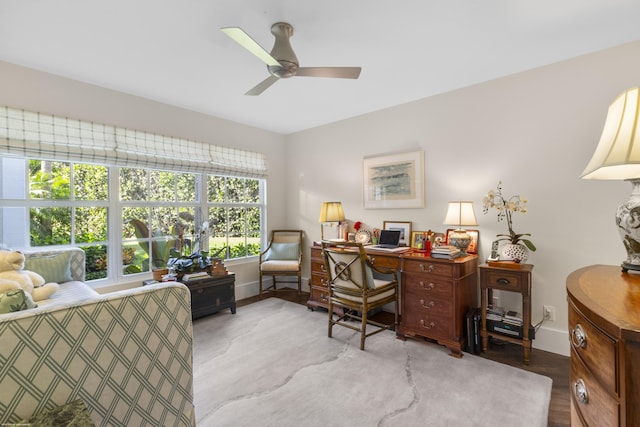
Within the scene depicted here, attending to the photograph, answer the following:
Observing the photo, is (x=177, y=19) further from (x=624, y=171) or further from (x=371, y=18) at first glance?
(x=624, y=171)

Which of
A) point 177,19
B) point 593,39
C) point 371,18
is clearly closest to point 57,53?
point 177,19

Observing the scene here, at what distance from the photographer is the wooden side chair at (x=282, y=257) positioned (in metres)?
3.88


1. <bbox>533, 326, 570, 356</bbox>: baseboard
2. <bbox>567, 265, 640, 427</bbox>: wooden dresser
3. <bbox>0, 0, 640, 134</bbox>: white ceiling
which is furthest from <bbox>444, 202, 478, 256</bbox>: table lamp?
<bbox>567, 265, 640, 427</bbox>: wooden dresser

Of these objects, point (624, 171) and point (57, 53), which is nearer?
point (624, 171)

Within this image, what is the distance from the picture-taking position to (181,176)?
365 cm

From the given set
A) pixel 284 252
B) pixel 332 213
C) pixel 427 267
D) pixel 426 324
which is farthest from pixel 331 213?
pixel 426 324

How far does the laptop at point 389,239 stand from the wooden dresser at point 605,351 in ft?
7.44

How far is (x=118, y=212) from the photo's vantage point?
3115 millimetres

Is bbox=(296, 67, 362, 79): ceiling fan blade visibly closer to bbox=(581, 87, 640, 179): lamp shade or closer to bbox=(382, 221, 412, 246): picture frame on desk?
bbox=(581, 87, 640, 179): lamp shade

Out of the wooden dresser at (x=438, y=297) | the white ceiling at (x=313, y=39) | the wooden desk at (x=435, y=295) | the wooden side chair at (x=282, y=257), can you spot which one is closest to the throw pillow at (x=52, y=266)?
the white ceiling at (x=313, y=39)

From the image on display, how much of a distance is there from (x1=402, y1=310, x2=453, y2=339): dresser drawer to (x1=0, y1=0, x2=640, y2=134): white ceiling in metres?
2.18

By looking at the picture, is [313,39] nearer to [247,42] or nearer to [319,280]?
[247,42]

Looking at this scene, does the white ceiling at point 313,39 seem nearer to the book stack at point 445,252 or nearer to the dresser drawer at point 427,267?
the book stack at point 445,252

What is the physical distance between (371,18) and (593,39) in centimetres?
168
